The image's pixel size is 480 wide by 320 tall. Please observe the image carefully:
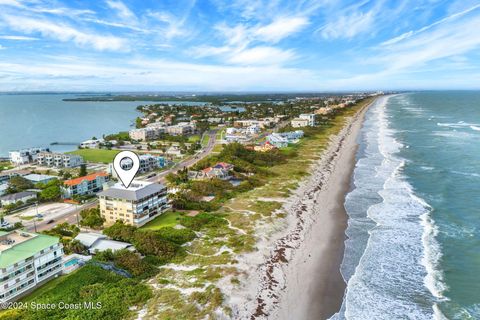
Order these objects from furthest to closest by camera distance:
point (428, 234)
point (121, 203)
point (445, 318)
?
point (121, 203) < point (428, 234) < point (445, 318)

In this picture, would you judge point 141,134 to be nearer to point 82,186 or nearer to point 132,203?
point 82,186

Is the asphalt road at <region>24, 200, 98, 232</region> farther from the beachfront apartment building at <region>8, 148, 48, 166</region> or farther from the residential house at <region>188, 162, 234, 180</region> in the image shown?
the beachfront apartment building at <region>8, 148, 48, 166</region>

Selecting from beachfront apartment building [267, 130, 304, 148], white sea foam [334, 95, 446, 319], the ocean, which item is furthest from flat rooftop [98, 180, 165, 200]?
beachfront apartment building [267, 130, 304, 148]

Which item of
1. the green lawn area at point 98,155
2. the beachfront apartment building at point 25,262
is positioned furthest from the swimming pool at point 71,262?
the green lawn area at point 98,155

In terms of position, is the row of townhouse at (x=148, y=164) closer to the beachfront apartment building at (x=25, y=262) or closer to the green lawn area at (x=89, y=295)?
the beachfront apartment building at (x=25, y=262)

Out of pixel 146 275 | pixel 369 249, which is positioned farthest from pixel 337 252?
pixel 146 275

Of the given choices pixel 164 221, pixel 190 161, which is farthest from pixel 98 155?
pixel 164 221

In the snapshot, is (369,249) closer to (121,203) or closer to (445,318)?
(445,318)
